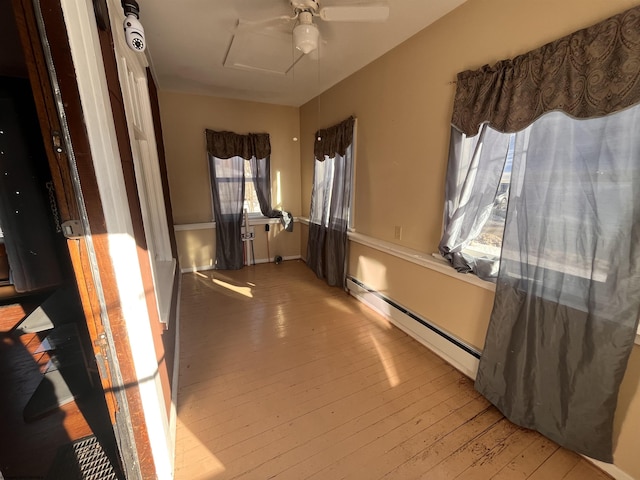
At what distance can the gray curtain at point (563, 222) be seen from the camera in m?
1.06

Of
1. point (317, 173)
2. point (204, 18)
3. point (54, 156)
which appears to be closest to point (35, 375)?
point (54, 156)

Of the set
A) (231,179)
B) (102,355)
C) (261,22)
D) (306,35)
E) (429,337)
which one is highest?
(261,22)

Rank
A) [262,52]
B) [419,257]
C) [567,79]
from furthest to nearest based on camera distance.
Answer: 1. [262,52]
2. [419,257]
3. [567,79]

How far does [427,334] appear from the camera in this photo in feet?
6.84

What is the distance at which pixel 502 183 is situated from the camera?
5.07ft

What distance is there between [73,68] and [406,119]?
2106mm

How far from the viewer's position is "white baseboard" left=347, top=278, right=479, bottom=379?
1796 mm

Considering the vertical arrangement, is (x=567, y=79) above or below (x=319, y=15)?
below

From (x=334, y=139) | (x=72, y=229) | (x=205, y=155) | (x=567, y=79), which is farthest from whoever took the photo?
(x=205, y=155)

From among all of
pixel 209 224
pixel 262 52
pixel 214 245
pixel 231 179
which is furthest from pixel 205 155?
pixel 262 52

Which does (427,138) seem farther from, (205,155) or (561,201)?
(205,155)

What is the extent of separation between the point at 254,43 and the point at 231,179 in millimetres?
1974

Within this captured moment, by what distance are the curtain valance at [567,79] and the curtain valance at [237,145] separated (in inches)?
115

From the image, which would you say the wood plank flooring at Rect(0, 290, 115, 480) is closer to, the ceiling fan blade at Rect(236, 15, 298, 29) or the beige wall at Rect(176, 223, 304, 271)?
the ceiling fan blade at Rect(236, 15, 298, 29)
